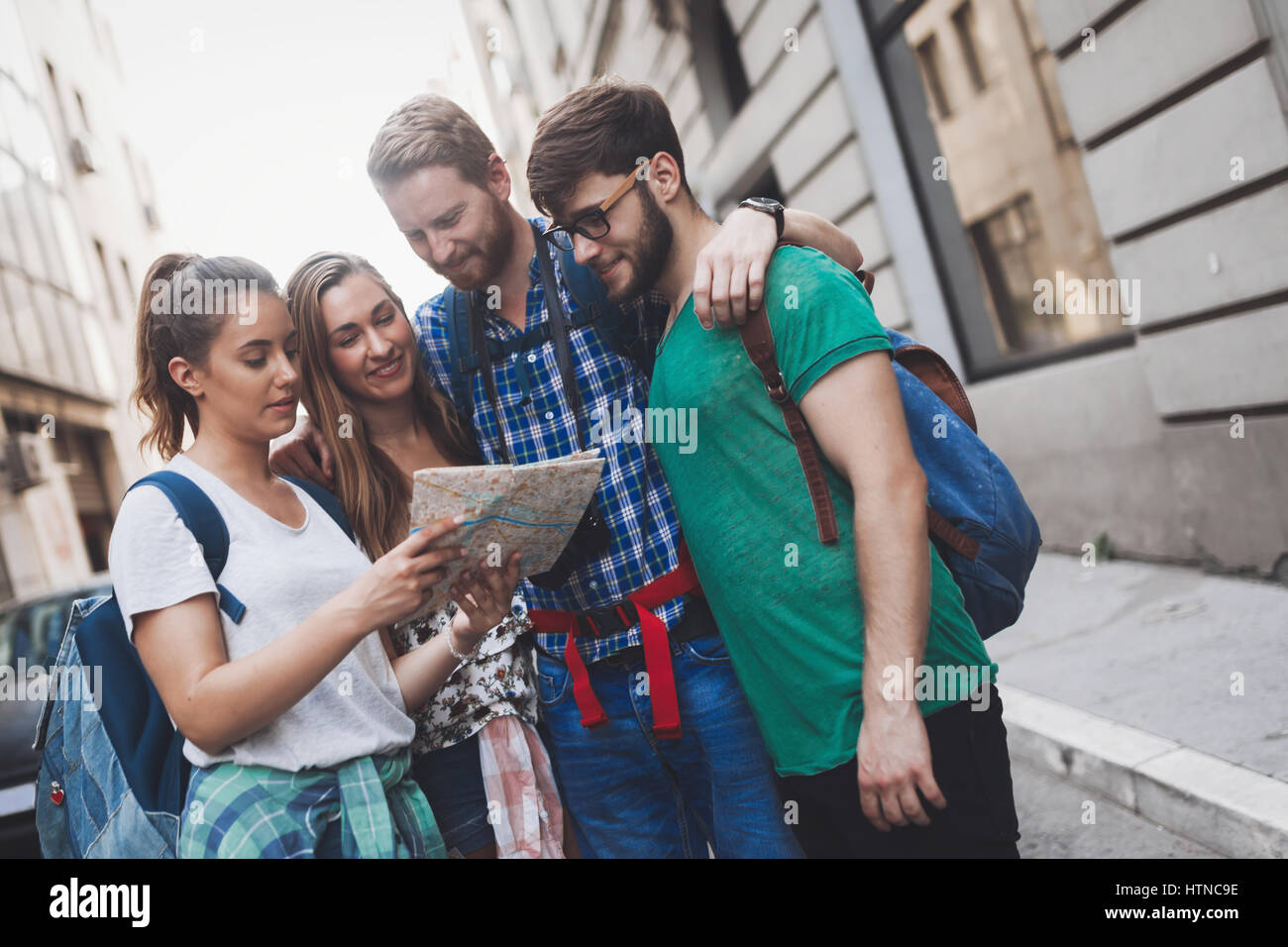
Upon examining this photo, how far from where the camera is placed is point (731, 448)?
1.92 metres

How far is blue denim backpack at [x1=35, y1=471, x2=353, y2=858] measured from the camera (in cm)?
181

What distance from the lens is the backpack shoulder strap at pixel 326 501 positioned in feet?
7.20

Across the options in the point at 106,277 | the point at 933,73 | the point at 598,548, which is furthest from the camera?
the point at 106,277

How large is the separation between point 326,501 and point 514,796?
850 millimetres

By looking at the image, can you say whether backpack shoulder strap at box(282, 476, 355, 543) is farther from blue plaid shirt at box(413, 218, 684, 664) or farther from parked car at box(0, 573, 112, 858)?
parked car at box(0, 573, 112, 858)

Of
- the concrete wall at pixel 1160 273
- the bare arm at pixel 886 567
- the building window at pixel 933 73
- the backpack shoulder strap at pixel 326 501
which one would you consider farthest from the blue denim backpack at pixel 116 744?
the building window at pixel 933 73

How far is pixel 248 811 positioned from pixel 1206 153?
16.6 feet

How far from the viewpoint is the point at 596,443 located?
2328 millimetres

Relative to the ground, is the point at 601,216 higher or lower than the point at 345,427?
higher

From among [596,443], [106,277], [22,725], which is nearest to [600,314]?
[596,443]

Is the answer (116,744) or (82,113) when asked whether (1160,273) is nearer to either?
(116,744)

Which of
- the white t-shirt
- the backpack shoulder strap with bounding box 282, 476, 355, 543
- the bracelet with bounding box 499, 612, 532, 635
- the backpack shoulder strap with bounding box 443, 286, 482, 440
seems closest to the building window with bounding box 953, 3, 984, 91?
the backpack shoulder strap with bounding box 443, 286, 482, 440
